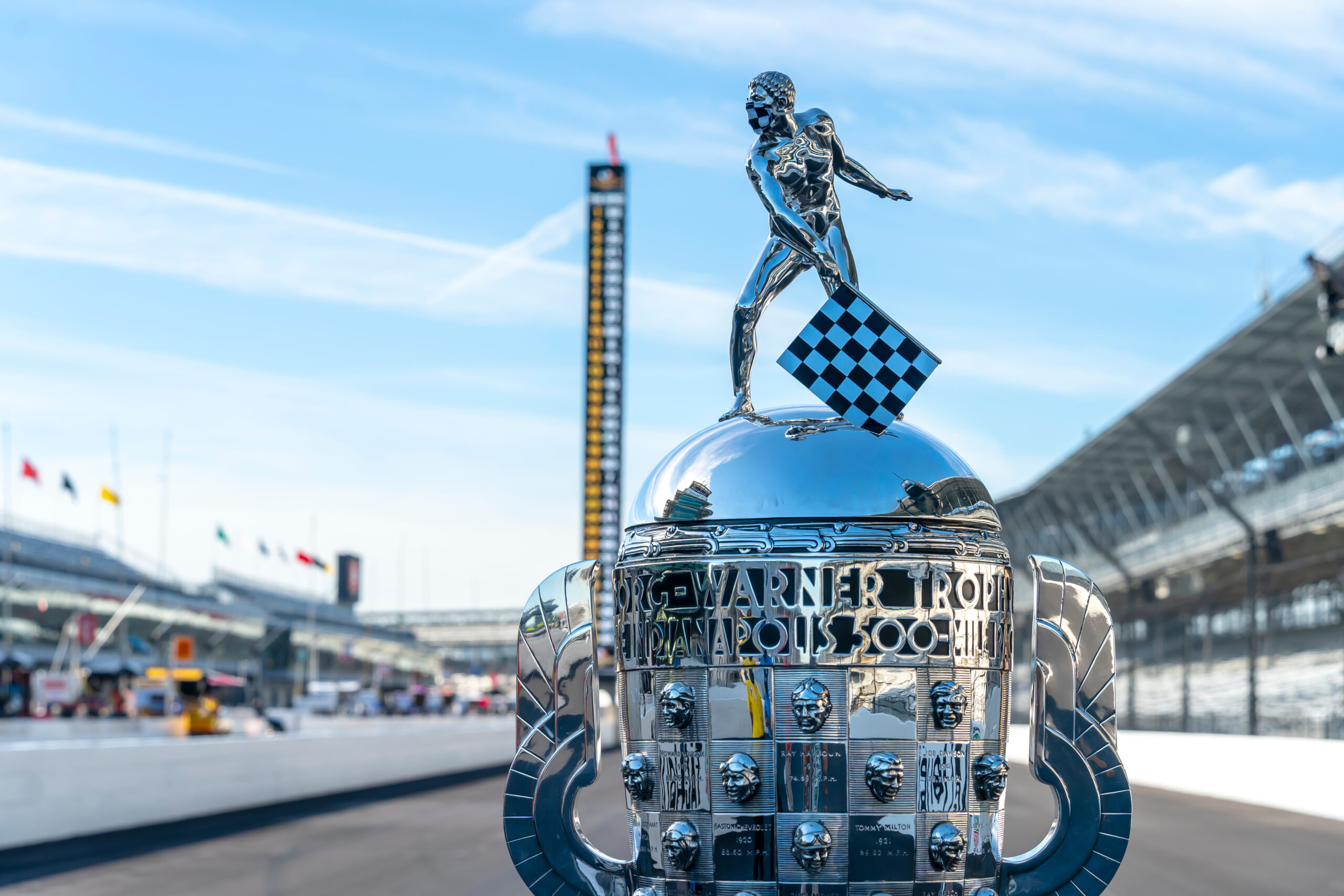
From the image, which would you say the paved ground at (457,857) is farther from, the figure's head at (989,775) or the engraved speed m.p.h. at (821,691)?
the figure's head at (989,775)

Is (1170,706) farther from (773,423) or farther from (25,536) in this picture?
(25,536)

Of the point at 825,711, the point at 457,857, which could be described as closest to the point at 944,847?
the point at 825,711

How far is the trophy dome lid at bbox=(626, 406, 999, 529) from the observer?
3.93m

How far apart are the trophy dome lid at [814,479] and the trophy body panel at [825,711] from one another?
2.3 inches

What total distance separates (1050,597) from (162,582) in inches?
3530

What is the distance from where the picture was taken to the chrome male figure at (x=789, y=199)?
4496 millimetres

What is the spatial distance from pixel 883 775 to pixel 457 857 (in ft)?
41.6

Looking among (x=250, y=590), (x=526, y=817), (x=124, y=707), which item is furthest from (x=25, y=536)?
(x=526, y=817)

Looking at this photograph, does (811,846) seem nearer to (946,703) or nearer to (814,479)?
(946,703)

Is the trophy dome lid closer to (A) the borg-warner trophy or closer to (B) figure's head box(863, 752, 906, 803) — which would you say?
(A) the borg-warner trophy

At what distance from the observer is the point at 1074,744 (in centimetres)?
413

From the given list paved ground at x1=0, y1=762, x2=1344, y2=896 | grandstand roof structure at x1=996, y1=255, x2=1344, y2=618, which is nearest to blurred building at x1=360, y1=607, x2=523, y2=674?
grandstand roof structure at x1=996, y1=255, x2=1344, y2=618

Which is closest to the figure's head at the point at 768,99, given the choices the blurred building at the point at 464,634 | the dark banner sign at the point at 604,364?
the dark banner sign at the point at 604,364

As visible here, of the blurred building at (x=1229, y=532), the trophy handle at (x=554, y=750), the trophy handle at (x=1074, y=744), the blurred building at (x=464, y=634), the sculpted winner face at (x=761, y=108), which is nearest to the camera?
the trophy handle at (x=1074, y=744)
